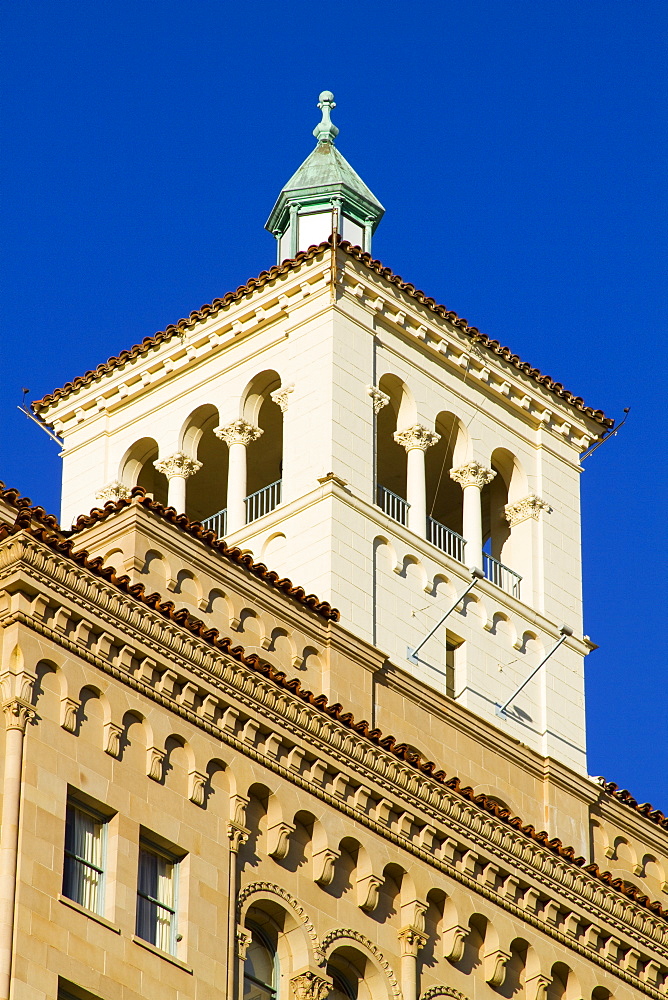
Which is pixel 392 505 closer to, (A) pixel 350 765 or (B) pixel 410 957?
(A) pixel 350 765

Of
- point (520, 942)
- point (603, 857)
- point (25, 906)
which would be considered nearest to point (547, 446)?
point (603, 857)

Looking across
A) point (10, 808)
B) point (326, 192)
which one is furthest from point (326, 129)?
point (10, 808)

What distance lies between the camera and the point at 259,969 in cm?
3684

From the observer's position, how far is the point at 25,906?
33.4m

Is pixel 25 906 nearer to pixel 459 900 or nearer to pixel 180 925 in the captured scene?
pixel 180 925

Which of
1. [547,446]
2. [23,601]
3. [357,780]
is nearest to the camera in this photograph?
[23,601]

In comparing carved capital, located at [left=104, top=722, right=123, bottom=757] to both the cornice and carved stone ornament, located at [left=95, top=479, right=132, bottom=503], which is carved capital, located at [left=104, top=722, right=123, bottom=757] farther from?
carved stone ornament, located at [left=95, top=479, right=132, bottom=503]

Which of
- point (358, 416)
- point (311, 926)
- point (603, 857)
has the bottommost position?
point (311, 926)

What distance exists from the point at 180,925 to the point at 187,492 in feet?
63.0

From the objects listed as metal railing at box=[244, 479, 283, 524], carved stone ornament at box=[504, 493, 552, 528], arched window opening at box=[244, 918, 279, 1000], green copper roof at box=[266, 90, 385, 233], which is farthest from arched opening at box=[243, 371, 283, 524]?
arched window opening at box=[244, 918, 279, 1000]

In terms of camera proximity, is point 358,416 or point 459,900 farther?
point 358,416

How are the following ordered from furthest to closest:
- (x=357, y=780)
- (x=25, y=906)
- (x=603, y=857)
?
(x=603, y=857)
(x=357, y=780)
(x=25, y=906)

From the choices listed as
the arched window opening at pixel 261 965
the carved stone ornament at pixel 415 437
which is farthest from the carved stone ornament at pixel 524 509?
the arched window opening at pixel 261 965

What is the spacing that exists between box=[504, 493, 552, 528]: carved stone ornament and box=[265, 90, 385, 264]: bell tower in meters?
6.57
